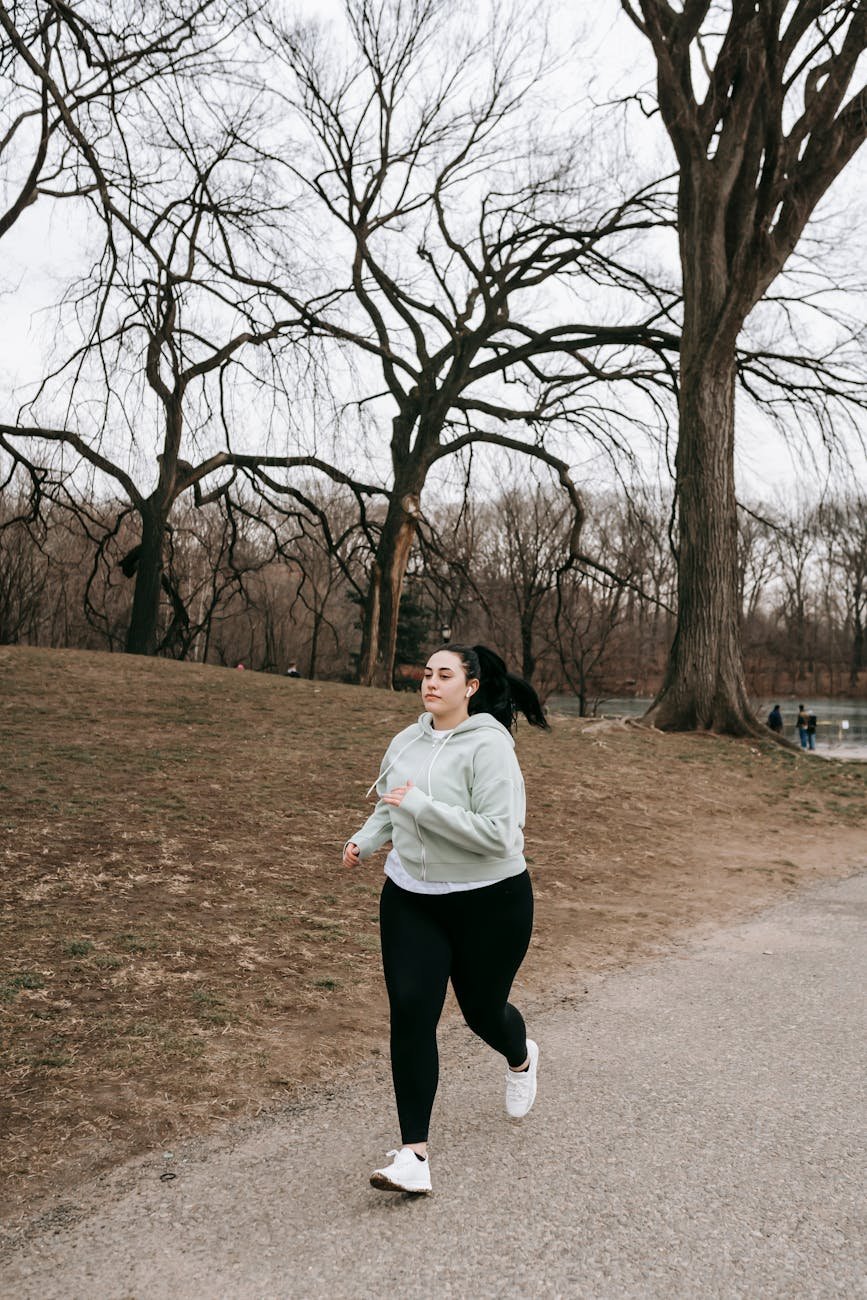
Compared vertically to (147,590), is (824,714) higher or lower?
lower

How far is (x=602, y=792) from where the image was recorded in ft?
39.0

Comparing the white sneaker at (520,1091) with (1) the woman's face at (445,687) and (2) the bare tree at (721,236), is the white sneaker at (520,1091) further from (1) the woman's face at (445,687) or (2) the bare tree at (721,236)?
(2) the bare tree at (721,236)

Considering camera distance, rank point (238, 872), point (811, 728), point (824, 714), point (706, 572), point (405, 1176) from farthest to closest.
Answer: point (824, 714) → point (811, 728) → point (706, 572) → point (238, 872) → point (405, 1176)

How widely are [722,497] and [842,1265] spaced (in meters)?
14.9

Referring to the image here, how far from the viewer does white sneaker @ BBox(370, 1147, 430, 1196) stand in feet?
10.3

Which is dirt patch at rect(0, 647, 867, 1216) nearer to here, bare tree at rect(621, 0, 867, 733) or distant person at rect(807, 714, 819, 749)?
bare tree at rect(621, 0, 867, 733)

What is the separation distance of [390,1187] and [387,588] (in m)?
19.5

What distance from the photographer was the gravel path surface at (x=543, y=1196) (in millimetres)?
2740

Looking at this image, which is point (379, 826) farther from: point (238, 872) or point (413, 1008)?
point (238, 872)

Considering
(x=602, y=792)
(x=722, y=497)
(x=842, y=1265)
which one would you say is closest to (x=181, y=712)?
(x=602, y=792)

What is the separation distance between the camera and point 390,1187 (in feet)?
10.3

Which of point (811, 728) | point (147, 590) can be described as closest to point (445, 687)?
point (147, 590)

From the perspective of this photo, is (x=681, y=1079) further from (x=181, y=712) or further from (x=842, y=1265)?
(x=181, y=712)

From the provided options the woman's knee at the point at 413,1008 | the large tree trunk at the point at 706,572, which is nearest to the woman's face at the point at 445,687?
the woman's knee at the point at 413,1008
